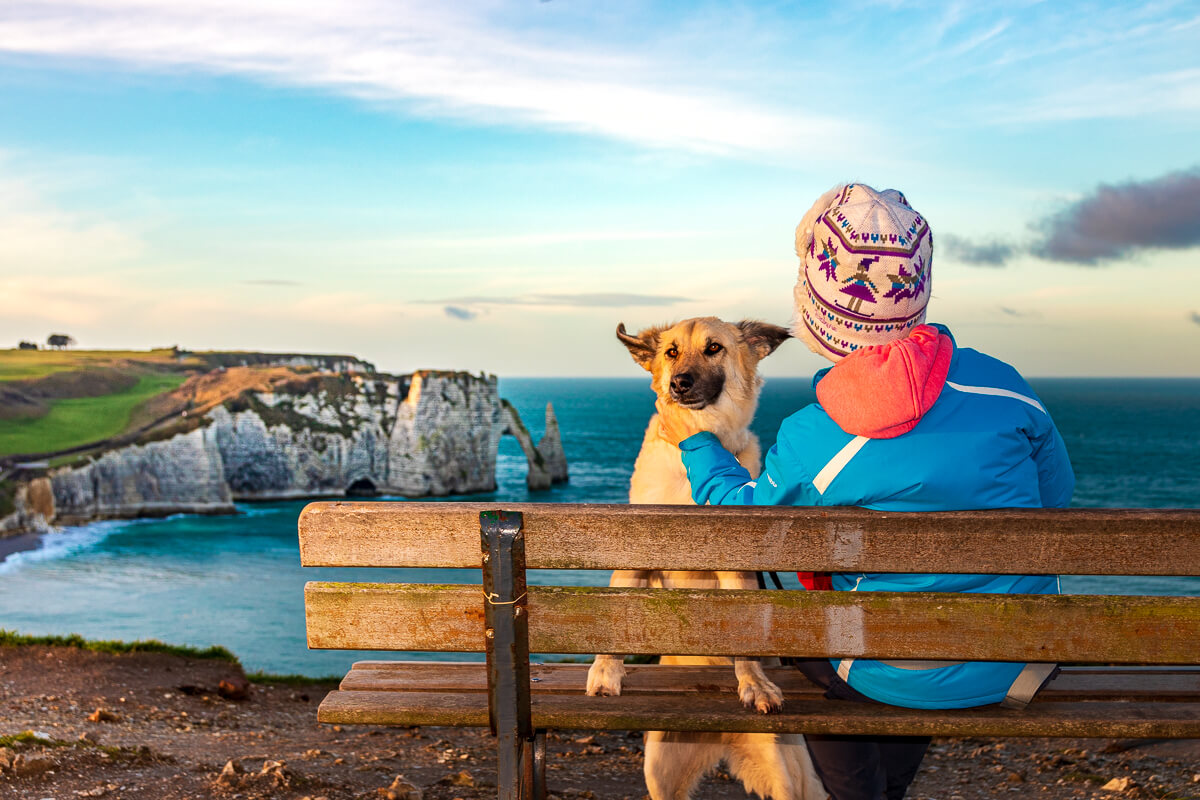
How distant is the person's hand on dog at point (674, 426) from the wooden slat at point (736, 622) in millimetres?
1750

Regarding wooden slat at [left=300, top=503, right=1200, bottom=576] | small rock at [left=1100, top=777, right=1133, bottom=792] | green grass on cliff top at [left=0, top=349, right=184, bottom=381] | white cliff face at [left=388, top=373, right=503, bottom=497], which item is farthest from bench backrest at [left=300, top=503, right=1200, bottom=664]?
green grass on cliff top at [left=0, top=349, right=184, bottom=381]

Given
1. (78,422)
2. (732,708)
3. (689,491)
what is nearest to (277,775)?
(689,491)

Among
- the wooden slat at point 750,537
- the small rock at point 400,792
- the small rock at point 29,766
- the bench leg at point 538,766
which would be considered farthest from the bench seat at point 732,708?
the small rock at point 29,766

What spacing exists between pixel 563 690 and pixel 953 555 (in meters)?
1.73

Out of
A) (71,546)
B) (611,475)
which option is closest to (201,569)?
(71,546)

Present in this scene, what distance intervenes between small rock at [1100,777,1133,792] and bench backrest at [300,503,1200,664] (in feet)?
10.5

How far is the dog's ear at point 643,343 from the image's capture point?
5348 mm

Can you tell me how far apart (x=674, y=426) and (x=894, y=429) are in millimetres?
1990

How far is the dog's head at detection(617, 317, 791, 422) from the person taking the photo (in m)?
5.07

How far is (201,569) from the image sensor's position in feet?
228

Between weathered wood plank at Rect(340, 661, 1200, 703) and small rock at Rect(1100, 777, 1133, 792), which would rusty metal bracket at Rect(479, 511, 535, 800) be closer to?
weathered wood plank at Rect(340, 661, 1200, 703)

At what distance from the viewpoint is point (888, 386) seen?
287 cm

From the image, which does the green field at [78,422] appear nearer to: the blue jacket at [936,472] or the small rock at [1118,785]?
the small rock at [1118,785]

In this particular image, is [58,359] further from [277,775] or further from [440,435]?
[277,775]
